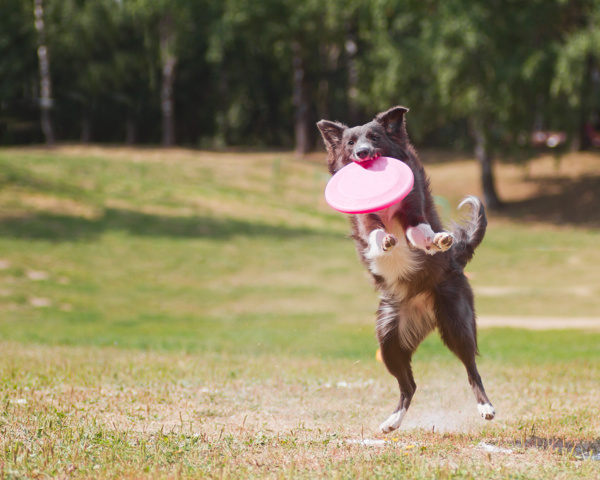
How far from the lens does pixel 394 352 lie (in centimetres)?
616

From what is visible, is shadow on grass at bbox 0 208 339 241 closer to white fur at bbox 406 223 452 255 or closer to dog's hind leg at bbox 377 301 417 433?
dog's hind leg at bbox 377 301 417 433

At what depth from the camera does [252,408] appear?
6.92 m

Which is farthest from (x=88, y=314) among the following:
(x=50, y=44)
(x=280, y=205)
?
(x=50, y=44)

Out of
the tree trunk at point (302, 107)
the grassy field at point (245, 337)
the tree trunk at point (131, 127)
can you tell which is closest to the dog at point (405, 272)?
the grassy field at point (245, 337)

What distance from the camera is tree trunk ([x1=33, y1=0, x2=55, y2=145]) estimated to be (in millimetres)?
44906

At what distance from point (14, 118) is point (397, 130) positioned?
154ft

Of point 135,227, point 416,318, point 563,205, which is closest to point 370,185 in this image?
point 416,318

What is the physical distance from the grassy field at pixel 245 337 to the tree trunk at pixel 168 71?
8.48 meters

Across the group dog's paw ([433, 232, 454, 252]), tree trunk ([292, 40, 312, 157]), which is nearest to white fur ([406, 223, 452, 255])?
dog's paw ([433, 232, 454, 252])

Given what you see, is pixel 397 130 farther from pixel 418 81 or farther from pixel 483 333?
pixel 418 81

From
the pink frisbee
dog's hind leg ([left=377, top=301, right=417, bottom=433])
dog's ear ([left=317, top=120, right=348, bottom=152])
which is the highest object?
dog's ear ([left=317, top=120, right=348, bottom=152])

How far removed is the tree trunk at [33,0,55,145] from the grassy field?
1117cm

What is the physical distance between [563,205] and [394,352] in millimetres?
30175

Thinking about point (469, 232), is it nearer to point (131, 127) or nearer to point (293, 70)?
point (293, 70)
